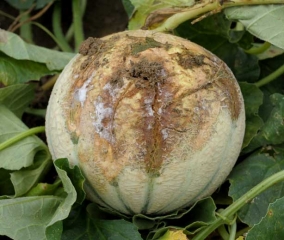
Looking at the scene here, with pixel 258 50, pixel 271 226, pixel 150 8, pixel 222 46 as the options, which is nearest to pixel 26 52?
pixel 150 8

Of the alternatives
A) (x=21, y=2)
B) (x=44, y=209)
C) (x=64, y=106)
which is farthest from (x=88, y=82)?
(x=21, y=2)

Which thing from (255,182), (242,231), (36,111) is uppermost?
(36,111)

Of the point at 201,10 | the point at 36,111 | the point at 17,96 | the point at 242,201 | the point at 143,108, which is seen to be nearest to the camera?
the point at 143,108

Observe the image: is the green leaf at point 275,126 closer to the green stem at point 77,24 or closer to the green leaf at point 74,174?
the green leaf at point 74,174

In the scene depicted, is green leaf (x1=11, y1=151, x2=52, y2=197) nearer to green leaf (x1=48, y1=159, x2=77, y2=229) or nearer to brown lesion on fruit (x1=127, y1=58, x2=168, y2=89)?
green leaf (x1=48, y1=159, x2=77, y2=229)

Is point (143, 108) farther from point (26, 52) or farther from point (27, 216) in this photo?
point (26, 52)

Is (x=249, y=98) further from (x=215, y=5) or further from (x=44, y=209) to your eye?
(x=44, y=209)

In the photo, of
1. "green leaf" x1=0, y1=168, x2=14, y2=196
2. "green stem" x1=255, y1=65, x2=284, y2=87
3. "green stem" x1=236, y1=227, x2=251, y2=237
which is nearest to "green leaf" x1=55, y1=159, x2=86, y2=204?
"green leaf" x1=0, y1=168, x2=14, y2=196
